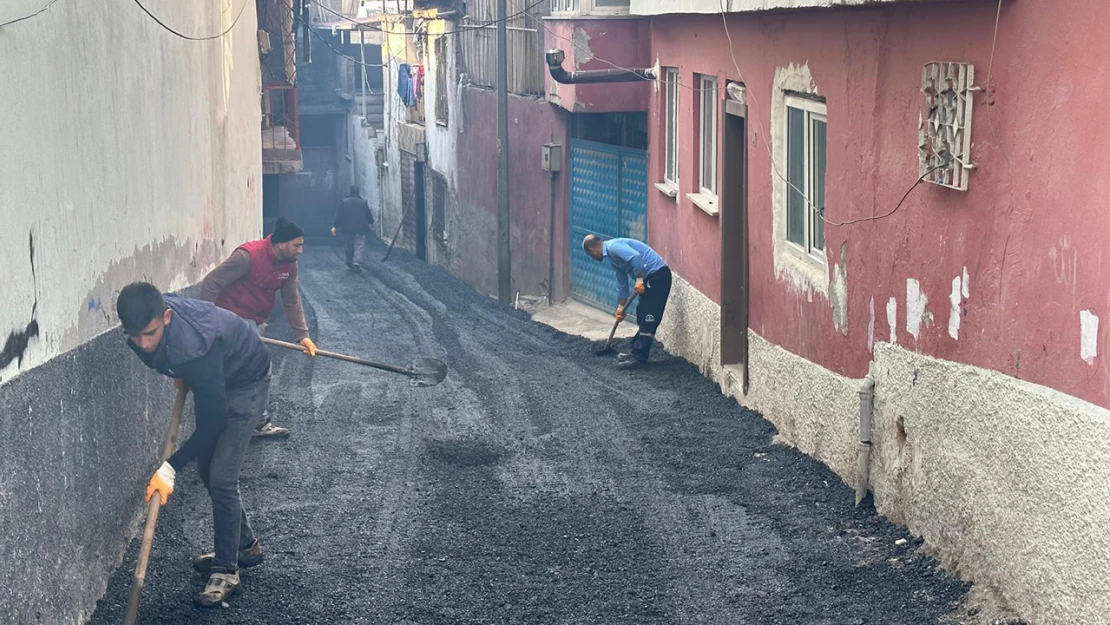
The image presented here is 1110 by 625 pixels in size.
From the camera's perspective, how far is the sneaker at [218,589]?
6284mm

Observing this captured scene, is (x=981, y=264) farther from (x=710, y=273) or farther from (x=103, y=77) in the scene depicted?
(x=710, y=273)

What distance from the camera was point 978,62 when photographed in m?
5.98

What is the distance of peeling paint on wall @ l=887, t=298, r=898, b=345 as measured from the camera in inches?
278

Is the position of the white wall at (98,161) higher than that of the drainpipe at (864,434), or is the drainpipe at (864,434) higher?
the white wall at (98,161)

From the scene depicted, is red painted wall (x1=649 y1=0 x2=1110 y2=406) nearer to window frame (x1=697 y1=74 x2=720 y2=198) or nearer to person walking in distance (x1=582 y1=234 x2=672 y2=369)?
window frame (x1=697 y1=74 x2=720 y2=198)

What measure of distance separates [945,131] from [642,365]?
6.63 meters

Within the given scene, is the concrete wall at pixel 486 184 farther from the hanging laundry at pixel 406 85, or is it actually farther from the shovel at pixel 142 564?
the shovel at pixel 142 564

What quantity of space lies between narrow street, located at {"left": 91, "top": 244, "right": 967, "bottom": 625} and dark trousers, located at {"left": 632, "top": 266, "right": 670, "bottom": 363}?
78 centimetres

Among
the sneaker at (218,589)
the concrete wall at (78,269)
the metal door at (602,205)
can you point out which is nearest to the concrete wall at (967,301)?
the sneaker at (218,589)

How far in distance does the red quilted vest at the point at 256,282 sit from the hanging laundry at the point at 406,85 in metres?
19.1

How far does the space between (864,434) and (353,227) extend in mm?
18826

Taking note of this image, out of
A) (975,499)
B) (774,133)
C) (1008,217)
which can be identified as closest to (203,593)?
(975,499)

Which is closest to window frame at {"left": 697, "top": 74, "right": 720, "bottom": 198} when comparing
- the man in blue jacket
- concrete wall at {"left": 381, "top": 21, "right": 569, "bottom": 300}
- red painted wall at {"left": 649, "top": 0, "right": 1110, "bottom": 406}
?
red painted wall at {"left": 649, "top": 0, "right": 1110, "bottom": 406}

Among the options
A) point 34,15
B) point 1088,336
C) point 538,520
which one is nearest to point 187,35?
point 34,15
